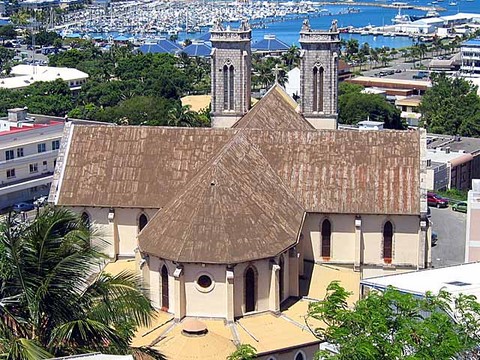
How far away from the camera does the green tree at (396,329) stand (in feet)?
70.3

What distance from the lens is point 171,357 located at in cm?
3106

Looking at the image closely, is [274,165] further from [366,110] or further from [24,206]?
[366,110]

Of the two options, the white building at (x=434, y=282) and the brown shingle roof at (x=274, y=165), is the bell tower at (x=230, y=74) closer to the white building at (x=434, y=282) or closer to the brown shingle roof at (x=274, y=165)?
the brown shingle roof at (x=274, y=165)

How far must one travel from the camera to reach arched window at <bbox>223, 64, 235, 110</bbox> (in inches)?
2020

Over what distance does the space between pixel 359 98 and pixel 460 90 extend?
17790 mm

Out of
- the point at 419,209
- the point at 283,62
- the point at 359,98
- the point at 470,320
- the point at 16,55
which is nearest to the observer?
the point at 470,320

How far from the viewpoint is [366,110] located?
8931 cm

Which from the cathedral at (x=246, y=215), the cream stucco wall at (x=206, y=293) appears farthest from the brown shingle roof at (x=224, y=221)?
the cream stucco wall at (x=206, y=293)

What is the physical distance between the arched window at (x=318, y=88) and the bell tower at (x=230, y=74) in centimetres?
374

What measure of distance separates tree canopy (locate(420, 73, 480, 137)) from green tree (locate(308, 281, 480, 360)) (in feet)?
221

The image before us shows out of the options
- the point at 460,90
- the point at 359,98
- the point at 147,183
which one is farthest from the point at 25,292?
the point at 460,90

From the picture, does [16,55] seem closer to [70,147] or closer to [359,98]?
[359,98]

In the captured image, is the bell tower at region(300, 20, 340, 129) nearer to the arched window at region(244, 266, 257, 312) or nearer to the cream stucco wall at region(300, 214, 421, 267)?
the cream stucco wall at region(300, 214, 421, 267)

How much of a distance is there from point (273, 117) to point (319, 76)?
6.00 m
